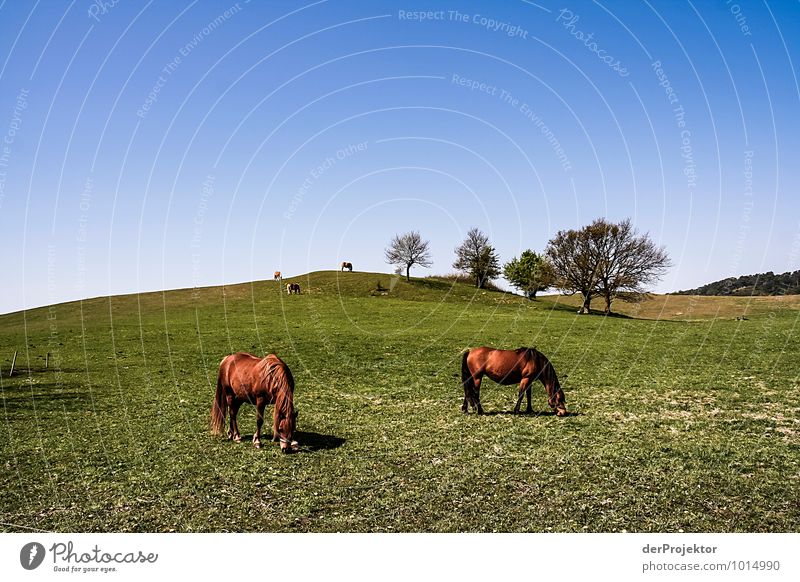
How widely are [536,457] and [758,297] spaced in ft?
317

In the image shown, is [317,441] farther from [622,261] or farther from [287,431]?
[622,261]

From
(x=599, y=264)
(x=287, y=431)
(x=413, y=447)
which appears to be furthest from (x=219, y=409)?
(x=599, y=264)

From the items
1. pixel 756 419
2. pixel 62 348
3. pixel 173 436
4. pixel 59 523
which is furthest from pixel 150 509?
pixel 62 348

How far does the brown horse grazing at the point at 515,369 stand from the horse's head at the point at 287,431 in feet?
19.6

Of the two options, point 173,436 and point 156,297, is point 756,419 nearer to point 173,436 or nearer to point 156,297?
point 173,436

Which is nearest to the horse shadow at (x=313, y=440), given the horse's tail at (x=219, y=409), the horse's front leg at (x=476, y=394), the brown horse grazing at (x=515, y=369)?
the horse's tail at (x=219, y=409)

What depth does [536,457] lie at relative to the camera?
45.3 ft

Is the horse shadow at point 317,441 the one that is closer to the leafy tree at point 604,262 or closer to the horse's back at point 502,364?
the horse's back at point 502,364

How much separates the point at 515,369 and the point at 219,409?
29.2ft

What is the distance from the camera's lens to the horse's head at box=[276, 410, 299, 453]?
14.2 metres

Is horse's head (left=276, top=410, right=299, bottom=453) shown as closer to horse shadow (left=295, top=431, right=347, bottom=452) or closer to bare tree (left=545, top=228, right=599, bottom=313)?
horse shadow (left=295, top=431, right=347, bottom=452)

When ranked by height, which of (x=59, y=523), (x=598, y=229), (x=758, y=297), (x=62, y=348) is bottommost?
(x=59, y=523)

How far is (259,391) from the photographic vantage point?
1447 cm

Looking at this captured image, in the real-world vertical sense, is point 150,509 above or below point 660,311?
below
